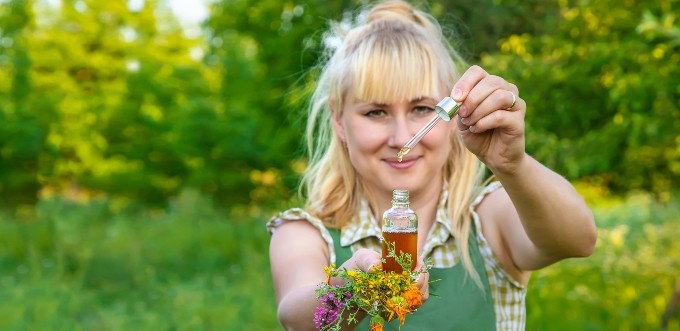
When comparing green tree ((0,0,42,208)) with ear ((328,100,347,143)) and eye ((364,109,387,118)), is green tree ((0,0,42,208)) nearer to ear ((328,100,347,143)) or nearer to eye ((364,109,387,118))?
ear ((328,100,347,143))

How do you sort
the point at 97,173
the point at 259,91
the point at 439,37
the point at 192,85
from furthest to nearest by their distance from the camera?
the point at 97,173 → the point at 192,85 → the point at 259,91 → the point at 439,37

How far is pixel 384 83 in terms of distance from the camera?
2.58m

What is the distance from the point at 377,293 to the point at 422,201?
947 millimetres

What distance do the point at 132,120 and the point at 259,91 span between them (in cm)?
880

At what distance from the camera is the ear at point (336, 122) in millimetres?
→ 2852

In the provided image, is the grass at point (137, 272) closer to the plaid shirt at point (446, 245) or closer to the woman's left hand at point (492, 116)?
the plaid shirt at point (446, 245)

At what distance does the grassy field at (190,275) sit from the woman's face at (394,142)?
395cm

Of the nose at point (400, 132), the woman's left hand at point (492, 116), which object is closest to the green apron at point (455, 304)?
the nose at point (400, 132)

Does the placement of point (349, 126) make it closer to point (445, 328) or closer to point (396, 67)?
point (396, 67)

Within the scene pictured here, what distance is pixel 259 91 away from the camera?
1255cm

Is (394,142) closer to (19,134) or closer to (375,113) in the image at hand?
(375,113)

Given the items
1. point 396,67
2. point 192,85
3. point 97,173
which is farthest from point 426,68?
point 97,173

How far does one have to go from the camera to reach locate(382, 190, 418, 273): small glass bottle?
76.5 inches

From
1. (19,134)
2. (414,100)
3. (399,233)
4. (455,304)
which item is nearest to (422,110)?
(414,100)
